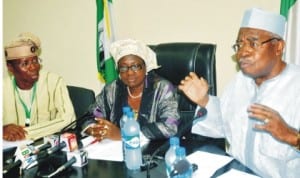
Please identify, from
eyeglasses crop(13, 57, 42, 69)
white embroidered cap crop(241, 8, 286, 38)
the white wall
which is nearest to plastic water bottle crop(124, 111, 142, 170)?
white embroidered cap crop(241, 8, 286, 38)

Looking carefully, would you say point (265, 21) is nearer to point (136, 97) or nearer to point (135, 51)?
point (135, 51)

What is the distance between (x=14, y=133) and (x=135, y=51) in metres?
0.80

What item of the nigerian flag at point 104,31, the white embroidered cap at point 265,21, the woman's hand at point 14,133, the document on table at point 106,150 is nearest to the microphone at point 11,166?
the document on table at point 106,150

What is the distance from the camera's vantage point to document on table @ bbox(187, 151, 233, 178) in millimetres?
1432

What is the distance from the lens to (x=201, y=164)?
1.51 m

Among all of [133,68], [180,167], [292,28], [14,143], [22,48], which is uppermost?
[292,28]

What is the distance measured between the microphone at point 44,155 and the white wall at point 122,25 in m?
1.46

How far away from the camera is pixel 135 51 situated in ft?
6.73

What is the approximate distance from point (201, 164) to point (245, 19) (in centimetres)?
74

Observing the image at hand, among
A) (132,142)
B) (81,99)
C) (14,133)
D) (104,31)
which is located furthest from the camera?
(104,31)

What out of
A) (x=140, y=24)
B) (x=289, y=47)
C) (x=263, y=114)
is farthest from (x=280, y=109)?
(x=140, y=24)

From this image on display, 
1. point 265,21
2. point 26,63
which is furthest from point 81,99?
point 265,21

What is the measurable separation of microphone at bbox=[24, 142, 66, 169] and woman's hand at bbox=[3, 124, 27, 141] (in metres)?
0.37

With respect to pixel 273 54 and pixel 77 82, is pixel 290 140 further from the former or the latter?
pixel 77 82
